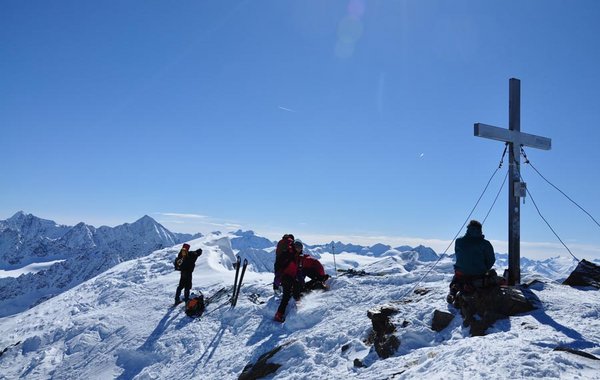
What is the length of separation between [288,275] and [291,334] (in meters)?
2.02

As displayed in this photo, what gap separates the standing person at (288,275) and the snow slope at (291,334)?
0.38 metres

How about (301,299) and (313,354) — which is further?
(301,299)

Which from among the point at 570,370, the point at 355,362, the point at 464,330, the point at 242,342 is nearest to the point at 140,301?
the point at 242,342

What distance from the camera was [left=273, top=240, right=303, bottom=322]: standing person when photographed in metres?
13.0

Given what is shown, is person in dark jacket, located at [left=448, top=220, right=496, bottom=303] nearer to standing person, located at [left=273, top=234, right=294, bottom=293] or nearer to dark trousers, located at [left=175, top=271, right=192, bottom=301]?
standing person, located at [left=273, top=234, right=294, bottom=293]

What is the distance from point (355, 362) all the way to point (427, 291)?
13.2ft

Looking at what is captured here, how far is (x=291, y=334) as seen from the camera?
1195 centimetres

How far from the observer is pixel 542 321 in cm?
781

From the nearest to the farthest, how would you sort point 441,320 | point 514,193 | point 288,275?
point 441,320 < point 514,193 < point 288,275

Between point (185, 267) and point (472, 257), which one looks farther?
point (185, 267)

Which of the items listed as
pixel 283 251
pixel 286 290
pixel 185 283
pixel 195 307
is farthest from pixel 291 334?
pixel 185 283

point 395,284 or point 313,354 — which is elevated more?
point 395,284

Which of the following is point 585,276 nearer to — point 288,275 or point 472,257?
point 472,257

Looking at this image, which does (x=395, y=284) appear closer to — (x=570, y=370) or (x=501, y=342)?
(x=501, y=342)
